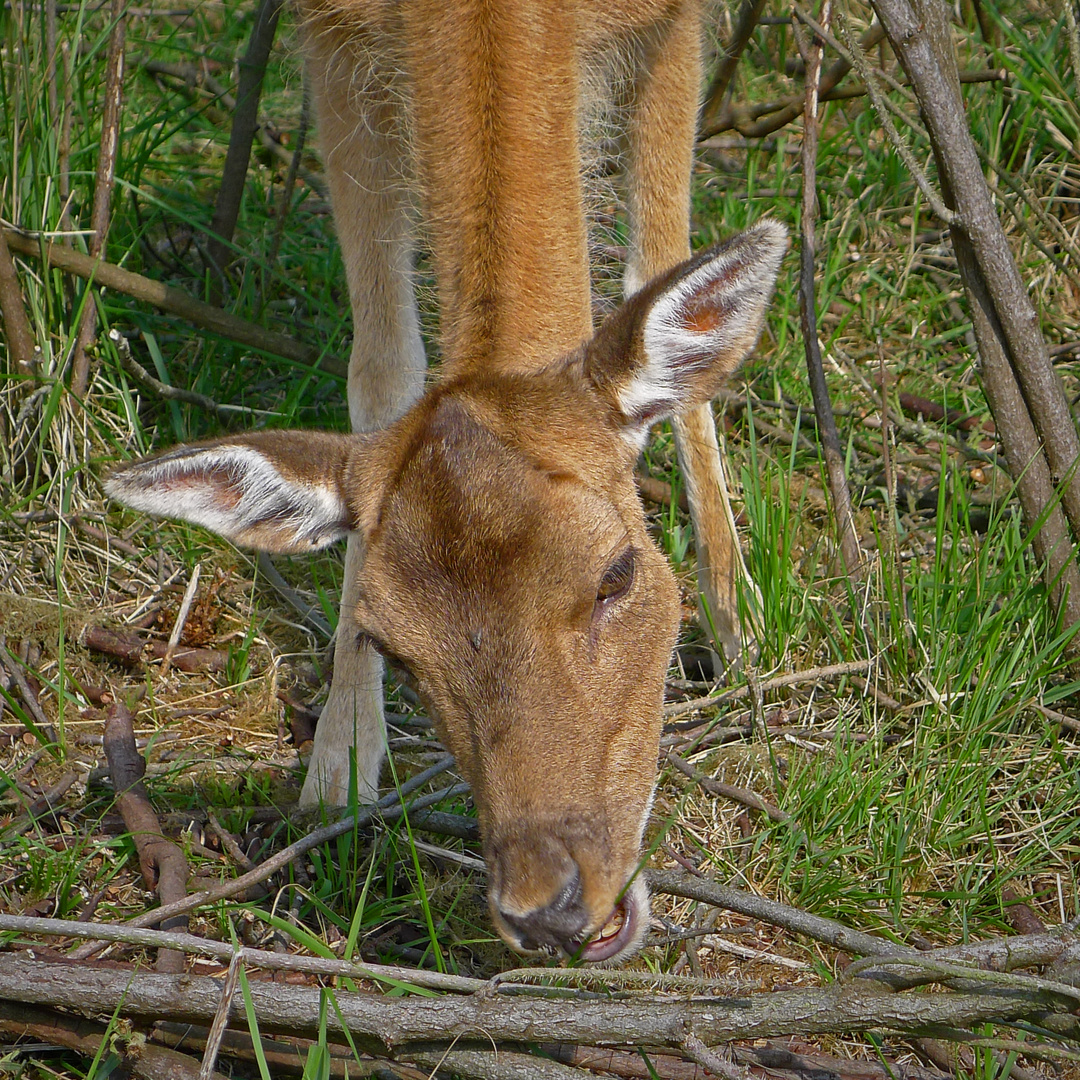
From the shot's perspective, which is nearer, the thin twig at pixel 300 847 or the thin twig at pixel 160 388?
the thin twig at pixel 300 847

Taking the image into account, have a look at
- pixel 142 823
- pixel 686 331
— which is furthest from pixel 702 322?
pixel 142 823

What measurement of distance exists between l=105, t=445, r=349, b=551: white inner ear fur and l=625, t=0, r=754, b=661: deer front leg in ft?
5.48

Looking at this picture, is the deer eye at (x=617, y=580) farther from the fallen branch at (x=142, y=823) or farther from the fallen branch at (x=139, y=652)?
the fallen branch at (x=139, y=652)

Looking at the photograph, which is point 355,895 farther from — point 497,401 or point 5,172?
point 5,172

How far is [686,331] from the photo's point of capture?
3311 millimetres

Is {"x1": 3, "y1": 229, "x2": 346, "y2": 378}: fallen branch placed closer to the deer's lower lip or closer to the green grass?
the green grass

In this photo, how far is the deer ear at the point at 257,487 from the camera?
10.5ft

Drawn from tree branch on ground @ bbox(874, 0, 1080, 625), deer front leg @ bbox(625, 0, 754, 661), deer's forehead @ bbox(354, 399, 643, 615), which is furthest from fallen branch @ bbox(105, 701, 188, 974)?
tree branch on ground @ bbox(874, 0, 1080, 625)

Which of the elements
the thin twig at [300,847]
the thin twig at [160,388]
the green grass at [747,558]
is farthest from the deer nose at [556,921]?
the thin twig at [160,388]

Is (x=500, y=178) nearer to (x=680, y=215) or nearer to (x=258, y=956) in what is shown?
(x=680, y=215)

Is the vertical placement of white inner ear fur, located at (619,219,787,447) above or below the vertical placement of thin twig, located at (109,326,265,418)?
above

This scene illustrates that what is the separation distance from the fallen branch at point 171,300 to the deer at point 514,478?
1128 mm

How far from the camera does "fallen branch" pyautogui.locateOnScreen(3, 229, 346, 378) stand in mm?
4922

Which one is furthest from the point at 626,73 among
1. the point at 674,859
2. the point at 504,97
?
the point at 674,859
